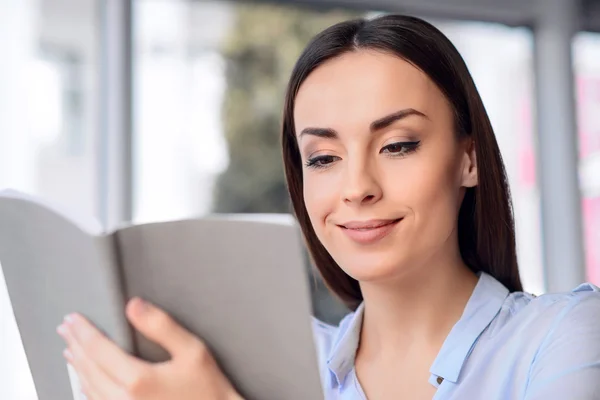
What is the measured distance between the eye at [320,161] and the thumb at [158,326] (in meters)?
0.44

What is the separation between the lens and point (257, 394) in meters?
0.78

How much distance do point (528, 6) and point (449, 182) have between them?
199 centimetres

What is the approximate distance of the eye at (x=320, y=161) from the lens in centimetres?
110

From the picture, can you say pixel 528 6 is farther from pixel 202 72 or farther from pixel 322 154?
pixel 322 154

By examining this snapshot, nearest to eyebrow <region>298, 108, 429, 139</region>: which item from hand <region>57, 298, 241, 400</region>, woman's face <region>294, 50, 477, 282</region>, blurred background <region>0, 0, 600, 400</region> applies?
woman's face <region>294, 50, 477, 282</region>

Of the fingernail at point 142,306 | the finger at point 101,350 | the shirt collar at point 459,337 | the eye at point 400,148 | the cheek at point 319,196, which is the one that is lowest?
the shirt collar at point 459,337

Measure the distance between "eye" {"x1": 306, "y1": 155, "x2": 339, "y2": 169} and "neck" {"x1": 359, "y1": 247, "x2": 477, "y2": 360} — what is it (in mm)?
209

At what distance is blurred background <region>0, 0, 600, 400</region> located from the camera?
229 centimetres

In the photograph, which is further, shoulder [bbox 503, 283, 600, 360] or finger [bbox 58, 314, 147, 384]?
shoulder [bbox 503, 283, 600, 360]

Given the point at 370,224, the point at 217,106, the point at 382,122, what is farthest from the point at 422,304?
the point at 217,106

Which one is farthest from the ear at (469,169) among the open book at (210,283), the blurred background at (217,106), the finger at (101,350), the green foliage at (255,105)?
the green foliage at (255,105)

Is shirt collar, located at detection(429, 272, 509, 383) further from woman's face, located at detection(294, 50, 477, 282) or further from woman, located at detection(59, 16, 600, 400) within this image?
woman's face, located at detection(294, 50, 477, 282)

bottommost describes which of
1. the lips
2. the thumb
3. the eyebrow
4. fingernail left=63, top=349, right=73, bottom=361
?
fingernail left=63, top=349, right=73, bottom=361

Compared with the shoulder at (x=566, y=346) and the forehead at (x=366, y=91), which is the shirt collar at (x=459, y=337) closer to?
the shoulder at (x=566, y=346)
